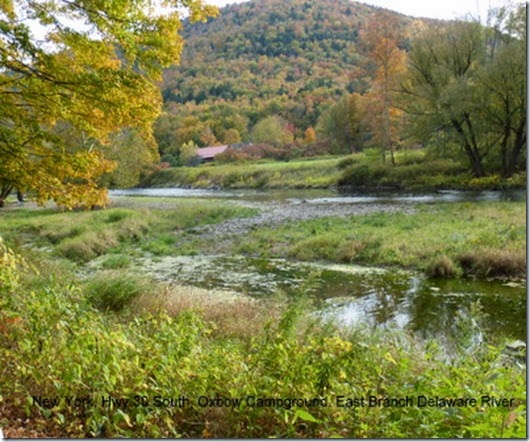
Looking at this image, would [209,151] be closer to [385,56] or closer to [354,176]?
[354,176]

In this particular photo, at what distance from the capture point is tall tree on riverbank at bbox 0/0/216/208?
7.07 meters

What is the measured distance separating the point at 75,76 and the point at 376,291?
7770 millimetres

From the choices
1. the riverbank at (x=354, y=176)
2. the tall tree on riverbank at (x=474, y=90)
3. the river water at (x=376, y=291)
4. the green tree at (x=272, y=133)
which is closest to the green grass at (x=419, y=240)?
the river water at (x=376, y=291)

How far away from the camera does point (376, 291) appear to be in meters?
10.3

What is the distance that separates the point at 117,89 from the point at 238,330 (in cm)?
457

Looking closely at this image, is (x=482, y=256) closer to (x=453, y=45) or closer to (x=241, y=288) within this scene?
(x=241, y=288)

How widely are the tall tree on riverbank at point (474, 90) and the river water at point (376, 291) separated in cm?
2066

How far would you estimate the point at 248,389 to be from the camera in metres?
3.45

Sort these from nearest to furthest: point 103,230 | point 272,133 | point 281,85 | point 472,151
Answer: point 103,230
point 472,151
point 272,133
point 281,85

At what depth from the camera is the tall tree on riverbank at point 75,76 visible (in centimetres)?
707

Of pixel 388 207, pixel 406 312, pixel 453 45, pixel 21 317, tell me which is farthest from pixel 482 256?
pixel 453 45

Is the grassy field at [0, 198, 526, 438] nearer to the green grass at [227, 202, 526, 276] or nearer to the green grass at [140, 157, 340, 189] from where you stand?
the green grass at [227, 202, 526, 276]

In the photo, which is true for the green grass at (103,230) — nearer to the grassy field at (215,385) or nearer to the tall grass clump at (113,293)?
the tall grass clump at (113,293)

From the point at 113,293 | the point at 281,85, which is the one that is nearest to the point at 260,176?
the point at 281,85
